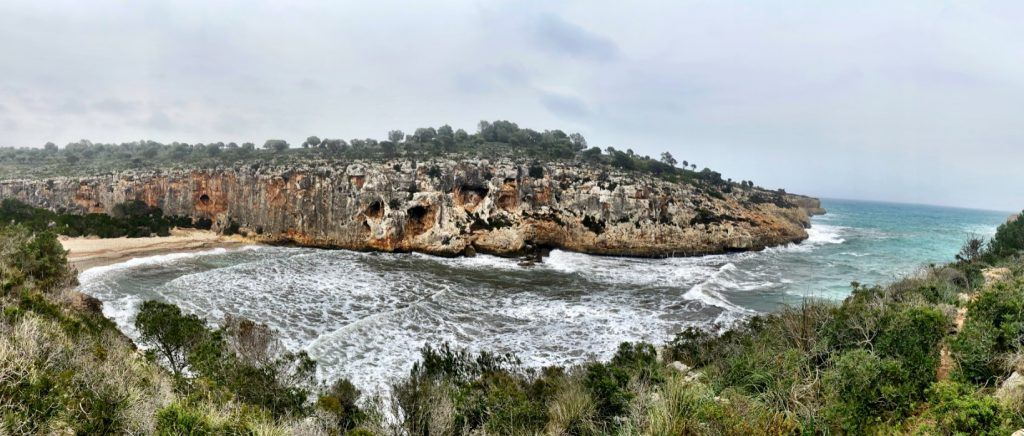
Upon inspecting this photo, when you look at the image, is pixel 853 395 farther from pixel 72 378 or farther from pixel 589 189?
pixel 589 189

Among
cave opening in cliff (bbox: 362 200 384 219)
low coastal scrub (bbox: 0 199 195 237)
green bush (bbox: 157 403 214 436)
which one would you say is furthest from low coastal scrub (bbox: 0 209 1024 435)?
low coastal scrub (bbox: 0 199 195 237)

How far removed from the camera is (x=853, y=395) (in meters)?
5.67

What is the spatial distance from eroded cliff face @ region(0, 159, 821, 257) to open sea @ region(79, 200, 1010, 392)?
7.21 feet

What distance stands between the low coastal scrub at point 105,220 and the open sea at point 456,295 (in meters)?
9.12

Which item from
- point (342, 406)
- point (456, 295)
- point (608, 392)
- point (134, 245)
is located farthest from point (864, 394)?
point (134, 245)

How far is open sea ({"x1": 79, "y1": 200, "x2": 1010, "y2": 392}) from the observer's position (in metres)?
13.6

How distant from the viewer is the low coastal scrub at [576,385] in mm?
4672

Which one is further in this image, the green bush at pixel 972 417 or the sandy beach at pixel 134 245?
the sandy beach at pixel 134 245

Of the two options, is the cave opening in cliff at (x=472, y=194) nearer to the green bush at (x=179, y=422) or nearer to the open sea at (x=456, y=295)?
the open sea at (x=456, y=295)

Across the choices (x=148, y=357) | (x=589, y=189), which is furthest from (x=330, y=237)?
(x=148, y=357)

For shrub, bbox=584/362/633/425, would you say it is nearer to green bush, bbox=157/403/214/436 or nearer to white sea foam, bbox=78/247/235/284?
green bush, bbox=157/403/214/436

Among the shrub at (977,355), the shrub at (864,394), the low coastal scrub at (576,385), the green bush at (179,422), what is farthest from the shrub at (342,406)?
the shrub at (977,355)

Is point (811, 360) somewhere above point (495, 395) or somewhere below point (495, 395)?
above

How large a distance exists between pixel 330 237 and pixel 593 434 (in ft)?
99.0
